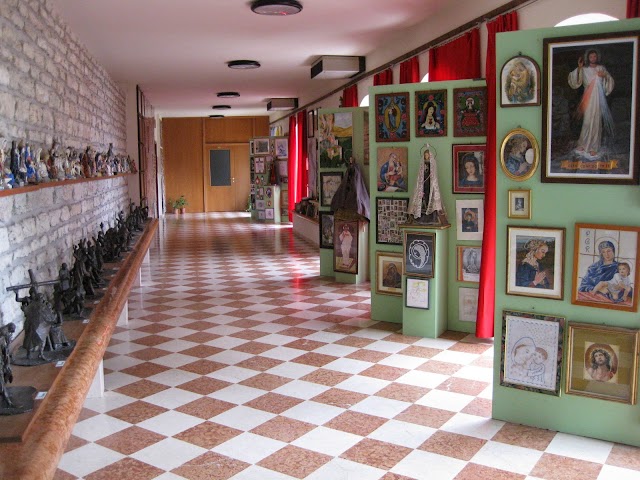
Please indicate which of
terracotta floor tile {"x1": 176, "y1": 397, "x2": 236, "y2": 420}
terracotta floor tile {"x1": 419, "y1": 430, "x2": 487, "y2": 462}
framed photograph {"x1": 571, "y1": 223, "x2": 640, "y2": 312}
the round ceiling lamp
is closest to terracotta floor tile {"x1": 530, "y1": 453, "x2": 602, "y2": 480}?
terracotta floor tile {"x1": 419, "y1": 430, "x2": 487, "y2": 462}

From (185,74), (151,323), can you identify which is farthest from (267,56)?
(151,323)

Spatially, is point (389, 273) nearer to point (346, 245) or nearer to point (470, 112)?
point (470, 112)

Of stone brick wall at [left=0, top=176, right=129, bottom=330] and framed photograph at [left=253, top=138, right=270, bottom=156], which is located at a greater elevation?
framed photograph at [left=253, top=138, right=270, bottom=156]

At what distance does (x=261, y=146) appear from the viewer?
61.0ft

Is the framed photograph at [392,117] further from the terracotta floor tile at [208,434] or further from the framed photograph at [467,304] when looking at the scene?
the terracotta floor tile at [208,434]

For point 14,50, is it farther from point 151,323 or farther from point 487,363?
point 487,363

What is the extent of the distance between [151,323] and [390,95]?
3.56m

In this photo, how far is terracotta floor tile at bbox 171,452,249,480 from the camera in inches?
132

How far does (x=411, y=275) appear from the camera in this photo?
5.93 m

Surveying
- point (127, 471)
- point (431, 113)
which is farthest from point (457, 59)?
point (127, 471)

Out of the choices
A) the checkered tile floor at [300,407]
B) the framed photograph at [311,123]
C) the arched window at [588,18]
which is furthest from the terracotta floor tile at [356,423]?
the framed photograph at [311,123]

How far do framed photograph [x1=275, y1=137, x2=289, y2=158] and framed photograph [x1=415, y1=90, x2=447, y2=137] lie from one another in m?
12.1

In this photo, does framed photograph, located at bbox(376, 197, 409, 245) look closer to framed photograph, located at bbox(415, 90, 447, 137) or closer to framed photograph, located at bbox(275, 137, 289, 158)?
framed photograph, located at bbox(415, 90, 447, 137)

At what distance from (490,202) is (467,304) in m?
1.07
